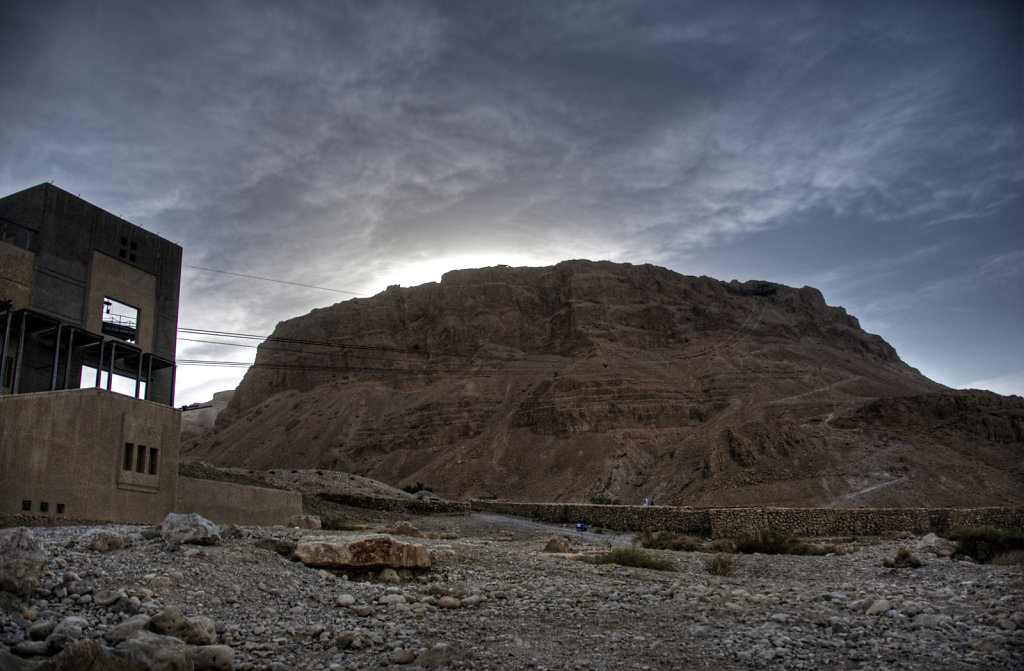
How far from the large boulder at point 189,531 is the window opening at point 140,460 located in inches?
301

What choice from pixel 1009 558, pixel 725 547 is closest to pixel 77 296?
pixel 725 547

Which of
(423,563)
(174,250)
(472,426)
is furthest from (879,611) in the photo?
(472,426)

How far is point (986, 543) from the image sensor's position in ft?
57.1

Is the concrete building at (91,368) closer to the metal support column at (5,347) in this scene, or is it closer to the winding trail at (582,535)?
the metal support column at (5,347)

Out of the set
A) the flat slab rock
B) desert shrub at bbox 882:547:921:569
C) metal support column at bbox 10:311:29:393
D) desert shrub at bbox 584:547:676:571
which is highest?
metal support column at bbox 10:311:29:393

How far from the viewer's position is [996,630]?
870 cm

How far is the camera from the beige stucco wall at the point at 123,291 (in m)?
23.2

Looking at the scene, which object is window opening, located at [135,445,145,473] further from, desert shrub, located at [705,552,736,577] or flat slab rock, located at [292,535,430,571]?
desert shrub, located at [705,552,736,577]

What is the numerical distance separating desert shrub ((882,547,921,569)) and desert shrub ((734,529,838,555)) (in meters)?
3.81

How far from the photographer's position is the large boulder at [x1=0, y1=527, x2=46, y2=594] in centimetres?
719

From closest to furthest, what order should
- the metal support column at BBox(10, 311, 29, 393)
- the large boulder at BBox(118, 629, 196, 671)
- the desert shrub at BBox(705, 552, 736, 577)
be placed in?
the large boulder at BBox(118, 629, 196, 671) < the desert shrub at BBox(705, 552, 736, 577) < the metal support column at BBox(10, 311, 29, 393)

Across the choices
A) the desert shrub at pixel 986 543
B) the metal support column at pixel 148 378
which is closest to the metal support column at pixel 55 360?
the metal support column at pixel 148 378

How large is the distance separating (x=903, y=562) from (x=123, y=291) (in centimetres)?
2332

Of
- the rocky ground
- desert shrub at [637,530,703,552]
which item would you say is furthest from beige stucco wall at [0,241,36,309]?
desert shrub at [637,530,703,552]
